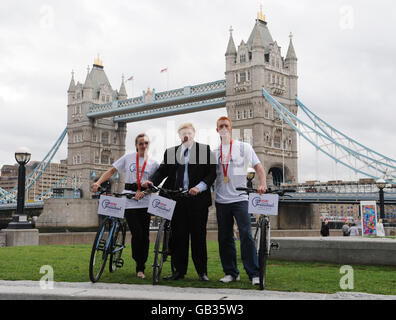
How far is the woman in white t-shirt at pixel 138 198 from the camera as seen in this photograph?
4906mm

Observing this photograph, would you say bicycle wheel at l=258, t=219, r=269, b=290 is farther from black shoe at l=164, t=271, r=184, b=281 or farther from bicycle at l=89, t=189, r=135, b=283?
bicycle at l=89, t=189, r=135, b=283

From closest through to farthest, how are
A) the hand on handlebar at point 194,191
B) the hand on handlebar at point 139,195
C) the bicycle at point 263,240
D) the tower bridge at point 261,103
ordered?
the bicycle at point 263,240, the hand on handlebar at point 194,191, the hand on handlebar at point 139,195, the tower bridge at point 261,103

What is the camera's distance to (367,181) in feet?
111

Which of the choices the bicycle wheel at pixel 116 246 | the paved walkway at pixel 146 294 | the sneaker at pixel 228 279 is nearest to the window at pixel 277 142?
the bicycle wheel at pixel 116 246

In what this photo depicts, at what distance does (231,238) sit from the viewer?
4738mm

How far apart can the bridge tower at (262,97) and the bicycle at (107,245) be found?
33677mm

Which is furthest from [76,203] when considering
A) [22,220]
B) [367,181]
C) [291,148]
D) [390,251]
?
[390,251]

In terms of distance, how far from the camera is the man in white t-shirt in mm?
4621

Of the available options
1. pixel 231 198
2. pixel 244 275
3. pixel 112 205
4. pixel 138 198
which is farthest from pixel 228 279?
pixel 112 205

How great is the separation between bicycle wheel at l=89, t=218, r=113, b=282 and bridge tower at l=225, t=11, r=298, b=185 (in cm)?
3399

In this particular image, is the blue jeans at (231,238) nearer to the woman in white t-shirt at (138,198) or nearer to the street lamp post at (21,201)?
the woman in white t-shirt at (138,198)
